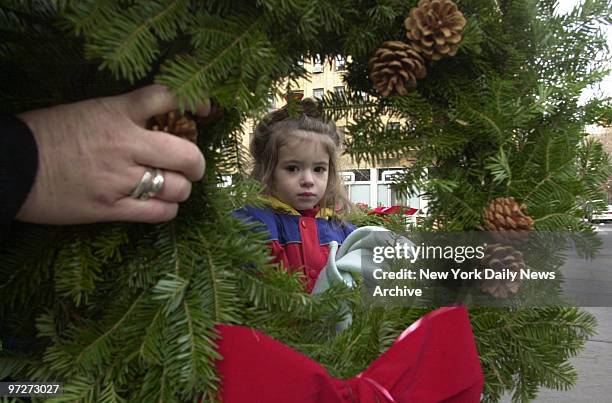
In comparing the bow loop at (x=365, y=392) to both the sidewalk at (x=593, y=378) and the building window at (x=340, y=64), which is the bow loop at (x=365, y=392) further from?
the sidewalk at (x=593, y=378)

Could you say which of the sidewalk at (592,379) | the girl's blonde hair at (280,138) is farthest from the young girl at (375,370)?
the sidewalk at (592,379)

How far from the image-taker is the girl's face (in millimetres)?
1322

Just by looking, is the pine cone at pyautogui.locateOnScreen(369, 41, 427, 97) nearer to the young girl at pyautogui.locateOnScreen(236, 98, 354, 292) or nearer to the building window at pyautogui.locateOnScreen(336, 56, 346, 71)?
the building window at pyautogui.locateOnScreen(336, 56, 346, 71)

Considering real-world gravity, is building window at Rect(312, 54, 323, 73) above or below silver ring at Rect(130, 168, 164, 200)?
above

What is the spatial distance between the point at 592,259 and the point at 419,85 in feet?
1.19

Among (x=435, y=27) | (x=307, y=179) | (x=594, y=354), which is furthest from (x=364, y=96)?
(x=594, y=354)

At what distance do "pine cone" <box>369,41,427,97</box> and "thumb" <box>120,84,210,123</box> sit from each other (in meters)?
0.25

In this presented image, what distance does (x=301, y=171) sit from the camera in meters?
1.35

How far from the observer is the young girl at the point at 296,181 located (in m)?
1.31

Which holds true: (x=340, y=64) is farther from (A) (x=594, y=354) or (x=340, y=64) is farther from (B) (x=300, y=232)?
(A) (x=594, y=354)

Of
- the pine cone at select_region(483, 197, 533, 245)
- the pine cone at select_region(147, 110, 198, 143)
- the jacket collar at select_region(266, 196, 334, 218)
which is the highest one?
the pine cone at select_region(147, 110, 198, 143)

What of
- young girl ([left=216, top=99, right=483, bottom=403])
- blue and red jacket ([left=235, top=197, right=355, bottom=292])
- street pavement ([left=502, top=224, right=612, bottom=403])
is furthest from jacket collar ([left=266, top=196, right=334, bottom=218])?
street pavement ([left=502, top=224, right=612, bottom=403])

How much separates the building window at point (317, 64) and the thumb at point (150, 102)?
259 millimetres

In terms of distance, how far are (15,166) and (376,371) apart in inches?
18.1
